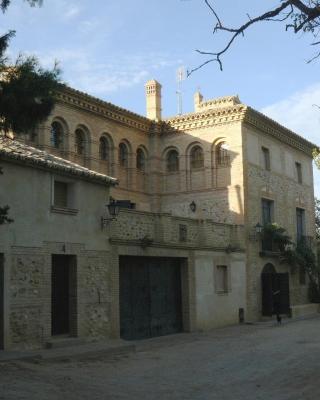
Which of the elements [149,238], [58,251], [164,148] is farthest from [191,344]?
[164,148]

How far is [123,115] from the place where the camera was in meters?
26.8

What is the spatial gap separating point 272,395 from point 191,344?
321 inches

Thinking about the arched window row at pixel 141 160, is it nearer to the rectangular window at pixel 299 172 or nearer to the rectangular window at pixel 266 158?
the rectangular window at pixel 266 158

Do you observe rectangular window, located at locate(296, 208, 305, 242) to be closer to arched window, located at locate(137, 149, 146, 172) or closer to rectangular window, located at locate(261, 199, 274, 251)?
rectangular window, located at locate(261, 199, 274, 251)

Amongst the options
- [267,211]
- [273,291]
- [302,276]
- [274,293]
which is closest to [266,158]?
[267,211]

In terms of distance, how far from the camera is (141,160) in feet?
94.3

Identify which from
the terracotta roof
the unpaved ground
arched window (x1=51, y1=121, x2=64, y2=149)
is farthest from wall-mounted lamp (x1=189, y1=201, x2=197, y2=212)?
the terracotta roof

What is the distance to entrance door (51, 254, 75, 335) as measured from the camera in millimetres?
15953

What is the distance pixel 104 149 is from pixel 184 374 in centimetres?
1537

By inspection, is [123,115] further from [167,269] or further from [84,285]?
[84,285]

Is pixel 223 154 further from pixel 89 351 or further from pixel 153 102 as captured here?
pixel 89 351

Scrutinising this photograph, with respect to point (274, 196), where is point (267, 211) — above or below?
below

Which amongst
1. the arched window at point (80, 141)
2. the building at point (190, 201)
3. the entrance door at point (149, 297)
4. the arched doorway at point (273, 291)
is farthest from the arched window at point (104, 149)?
the arched doorway at point (273, 291)

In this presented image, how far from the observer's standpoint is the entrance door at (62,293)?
628 inches
